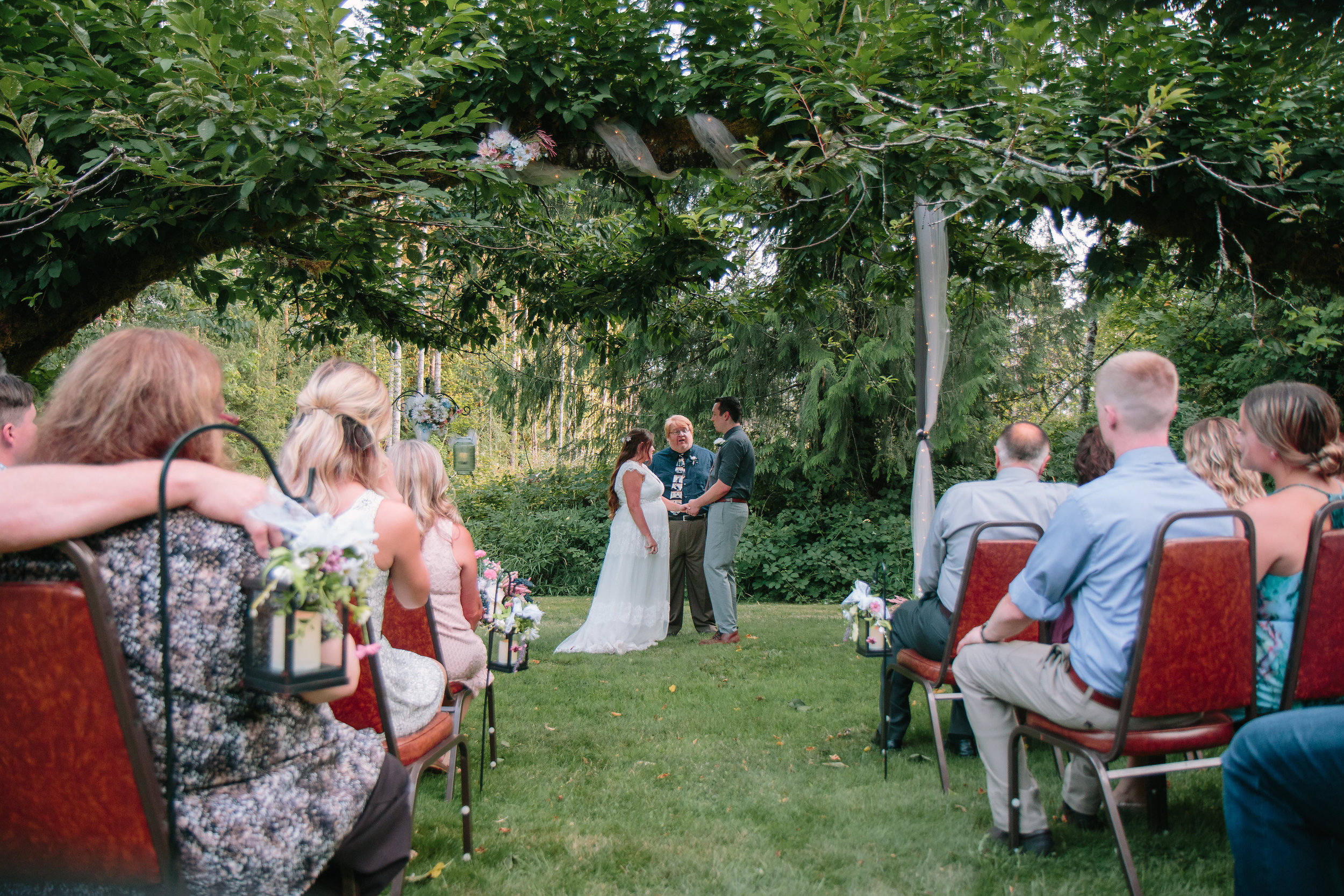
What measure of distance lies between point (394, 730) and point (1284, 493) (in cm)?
277

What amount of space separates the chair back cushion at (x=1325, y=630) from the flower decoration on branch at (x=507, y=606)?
2786mm

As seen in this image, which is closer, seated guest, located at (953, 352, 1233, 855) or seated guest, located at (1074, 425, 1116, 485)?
seated guest, located at (953, 352, 1233, 855)

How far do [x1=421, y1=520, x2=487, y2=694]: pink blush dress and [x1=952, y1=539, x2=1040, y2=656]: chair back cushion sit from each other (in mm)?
1986

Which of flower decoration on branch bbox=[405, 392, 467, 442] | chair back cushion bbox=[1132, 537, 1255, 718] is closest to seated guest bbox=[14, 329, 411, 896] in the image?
chair back cushion bbox=[1132, 537, 1255, 718]

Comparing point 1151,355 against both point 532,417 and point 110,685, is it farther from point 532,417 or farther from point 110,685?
point 532,417

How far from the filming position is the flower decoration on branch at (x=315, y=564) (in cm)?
149

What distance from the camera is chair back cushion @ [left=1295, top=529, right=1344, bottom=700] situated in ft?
7.67

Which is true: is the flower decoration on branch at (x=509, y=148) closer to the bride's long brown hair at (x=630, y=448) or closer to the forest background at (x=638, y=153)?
the forest background at (x=638, y=153)

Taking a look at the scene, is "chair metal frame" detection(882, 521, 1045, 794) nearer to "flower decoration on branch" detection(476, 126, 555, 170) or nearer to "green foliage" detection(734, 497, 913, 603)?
"flower decoration on branch" detection(476, 126, 555, 170)

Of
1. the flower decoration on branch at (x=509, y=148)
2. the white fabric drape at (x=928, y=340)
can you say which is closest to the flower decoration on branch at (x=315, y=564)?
the flower decoration on branch at (x=509, y=148)

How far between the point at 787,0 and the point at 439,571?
10.4 feet

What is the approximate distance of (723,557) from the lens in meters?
7.57

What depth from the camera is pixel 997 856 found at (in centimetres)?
281

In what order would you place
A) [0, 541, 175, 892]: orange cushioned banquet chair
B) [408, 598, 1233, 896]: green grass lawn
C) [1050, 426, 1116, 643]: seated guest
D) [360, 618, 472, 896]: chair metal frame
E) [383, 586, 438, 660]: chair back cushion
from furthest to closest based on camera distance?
[1050, 426, 1116, 643]: seated guest
[383, 586, 438, 660]: chair back cushion
[408, 598, 1233, 896]: green grass lawn
[360, 618, 472, 896]: chair metal frame
[0, 541, 175, 892]: orange cushioned banquet chair
